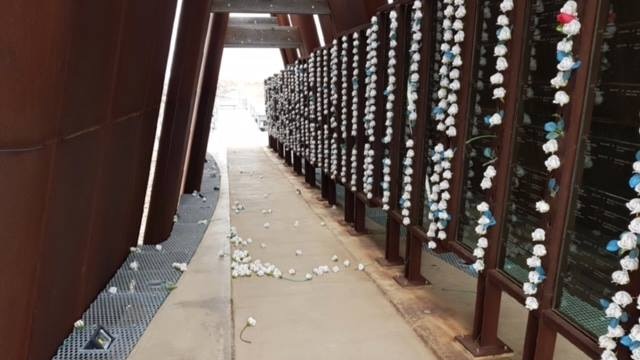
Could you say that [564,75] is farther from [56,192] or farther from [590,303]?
[56,192]

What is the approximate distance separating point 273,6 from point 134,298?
6.74 metres

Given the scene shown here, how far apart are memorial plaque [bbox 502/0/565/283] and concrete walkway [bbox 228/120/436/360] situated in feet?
3.46

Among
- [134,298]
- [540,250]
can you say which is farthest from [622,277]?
[134,298]

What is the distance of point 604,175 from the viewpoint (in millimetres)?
2912

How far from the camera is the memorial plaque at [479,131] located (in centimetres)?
391

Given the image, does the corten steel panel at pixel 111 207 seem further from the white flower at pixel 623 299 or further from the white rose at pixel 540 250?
the white flower at pixel 623 299

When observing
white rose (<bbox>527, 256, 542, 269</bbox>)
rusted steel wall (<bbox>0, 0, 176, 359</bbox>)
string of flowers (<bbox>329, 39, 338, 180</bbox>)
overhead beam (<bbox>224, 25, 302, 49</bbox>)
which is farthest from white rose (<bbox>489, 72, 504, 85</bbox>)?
overhead beam (<bbox>224, 25, 302, 49</bbox>)

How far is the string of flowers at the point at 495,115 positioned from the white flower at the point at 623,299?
3.98 ft

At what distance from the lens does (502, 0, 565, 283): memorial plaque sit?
329 centimetres

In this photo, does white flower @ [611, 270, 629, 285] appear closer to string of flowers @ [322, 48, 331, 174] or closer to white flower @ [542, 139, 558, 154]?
white flower @ [542, 139, 558, 154]

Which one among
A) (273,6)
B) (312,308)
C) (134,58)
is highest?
(273,6)

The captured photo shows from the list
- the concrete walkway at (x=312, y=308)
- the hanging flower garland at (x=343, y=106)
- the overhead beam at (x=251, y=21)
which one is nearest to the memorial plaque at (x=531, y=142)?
the concrete walkway at (x=312, y=308)

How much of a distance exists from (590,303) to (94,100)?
336 cm

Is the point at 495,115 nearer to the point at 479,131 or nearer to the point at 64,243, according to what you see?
the point at 479,131
